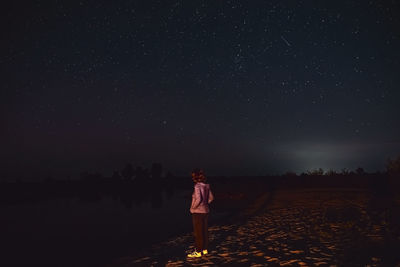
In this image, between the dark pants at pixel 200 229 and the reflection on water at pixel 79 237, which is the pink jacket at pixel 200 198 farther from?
the reflection on water at pixel 79 237

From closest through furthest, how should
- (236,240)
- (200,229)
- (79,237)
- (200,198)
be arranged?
(200,198) < (200,229) < (236,240) < (79,237)

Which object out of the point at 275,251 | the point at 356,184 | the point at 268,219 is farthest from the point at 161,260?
the point at 356,184

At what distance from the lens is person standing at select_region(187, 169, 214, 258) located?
26.1 ft

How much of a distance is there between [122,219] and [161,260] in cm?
1636

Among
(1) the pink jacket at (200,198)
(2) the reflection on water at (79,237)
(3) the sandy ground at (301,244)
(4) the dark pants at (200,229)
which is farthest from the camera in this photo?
(2) the reflection on water at (79,237)

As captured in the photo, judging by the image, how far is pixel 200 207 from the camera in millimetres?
7988

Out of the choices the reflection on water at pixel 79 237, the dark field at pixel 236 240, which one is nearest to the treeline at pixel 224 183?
the dark field at pixel 236 240

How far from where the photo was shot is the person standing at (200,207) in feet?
26.1

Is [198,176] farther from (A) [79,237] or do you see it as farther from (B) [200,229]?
(A) [79,237]

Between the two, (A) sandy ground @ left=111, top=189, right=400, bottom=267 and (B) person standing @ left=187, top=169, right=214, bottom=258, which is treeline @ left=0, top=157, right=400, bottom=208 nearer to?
(A) sandy ground @ left=111, top=189, right=400, bottom=267

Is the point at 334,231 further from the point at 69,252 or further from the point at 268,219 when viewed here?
the point at 69,252

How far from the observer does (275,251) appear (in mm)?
8141

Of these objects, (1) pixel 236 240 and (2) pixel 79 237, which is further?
(2) pixel 79 237

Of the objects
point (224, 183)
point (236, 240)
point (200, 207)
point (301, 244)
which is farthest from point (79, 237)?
point (224, 183)
